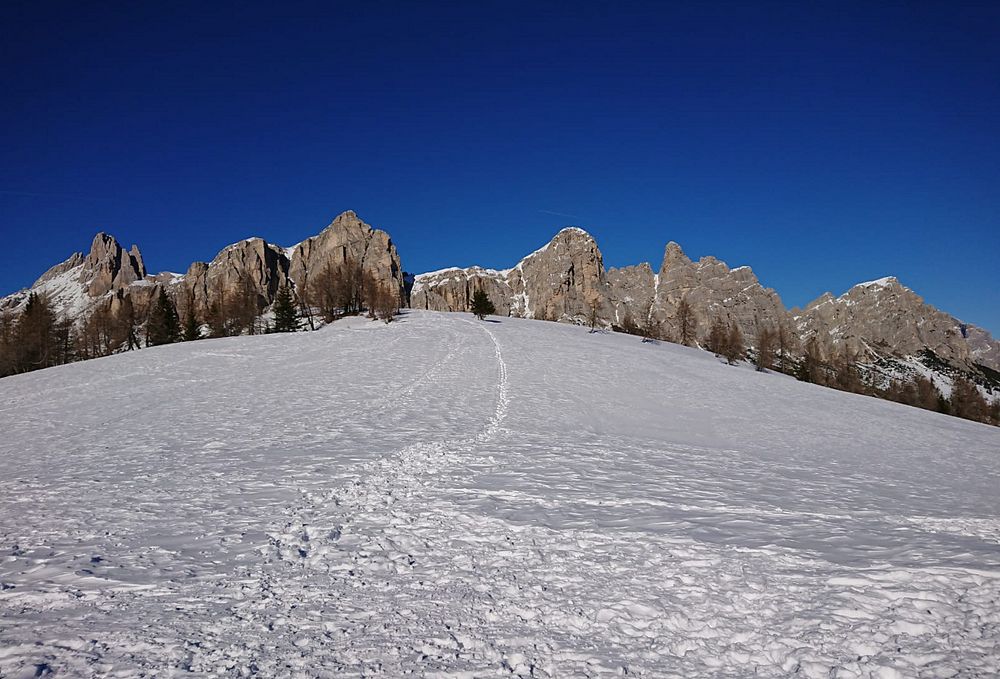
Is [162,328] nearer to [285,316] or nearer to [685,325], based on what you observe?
[285,316]

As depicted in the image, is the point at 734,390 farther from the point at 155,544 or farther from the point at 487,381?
the point at 155,544

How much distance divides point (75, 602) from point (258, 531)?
2.74 m

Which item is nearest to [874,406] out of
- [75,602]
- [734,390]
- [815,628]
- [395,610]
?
[734,390]

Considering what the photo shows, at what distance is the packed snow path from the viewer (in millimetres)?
5406

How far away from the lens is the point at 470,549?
320 inches

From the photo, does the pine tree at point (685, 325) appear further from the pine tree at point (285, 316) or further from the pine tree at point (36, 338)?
the pine tree at point (36, 338)

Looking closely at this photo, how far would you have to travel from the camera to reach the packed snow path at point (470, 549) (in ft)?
17.7

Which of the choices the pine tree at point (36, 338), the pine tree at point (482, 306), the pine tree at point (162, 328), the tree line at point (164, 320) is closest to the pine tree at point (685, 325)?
the pine tree at point (482, 306)

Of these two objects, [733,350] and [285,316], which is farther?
[285,316]

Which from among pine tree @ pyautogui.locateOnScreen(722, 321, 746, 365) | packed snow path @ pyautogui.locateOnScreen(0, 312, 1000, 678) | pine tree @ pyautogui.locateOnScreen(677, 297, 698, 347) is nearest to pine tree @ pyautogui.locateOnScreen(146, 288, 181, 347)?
packed snow path @ pyautogui.locateOnScreen(0, 312, 1000, 678)

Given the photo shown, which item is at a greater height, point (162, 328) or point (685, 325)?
point (685, 325)

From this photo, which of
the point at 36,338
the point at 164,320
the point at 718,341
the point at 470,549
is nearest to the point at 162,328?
the point at 164,320

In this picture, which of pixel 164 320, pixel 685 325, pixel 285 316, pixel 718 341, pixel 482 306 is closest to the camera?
pixel 164 320

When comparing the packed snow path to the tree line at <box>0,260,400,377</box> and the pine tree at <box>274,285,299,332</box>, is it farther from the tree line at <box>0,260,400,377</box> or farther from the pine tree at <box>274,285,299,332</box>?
the pine tree at <box>274,285,299,332</box>
